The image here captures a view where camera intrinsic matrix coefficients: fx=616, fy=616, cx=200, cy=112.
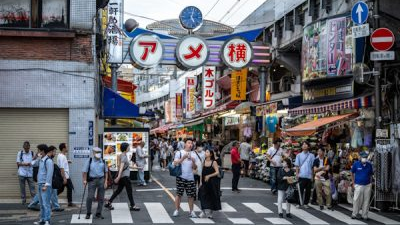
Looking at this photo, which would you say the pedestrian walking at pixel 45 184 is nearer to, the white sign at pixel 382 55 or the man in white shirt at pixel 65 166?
the man in white shirt at pixel 65 166

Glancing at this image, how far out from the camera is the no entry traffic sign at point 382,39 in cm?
1733

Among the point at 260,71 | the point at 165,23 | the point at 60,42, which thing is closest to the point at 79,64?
the point at 60,42

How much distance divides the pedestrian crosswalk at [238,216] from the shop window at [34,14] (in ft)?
18.7

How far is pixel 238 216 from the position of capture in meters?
15.7

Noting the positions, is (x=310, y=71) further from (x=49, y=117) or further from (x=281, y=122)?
(x=49, y=117)

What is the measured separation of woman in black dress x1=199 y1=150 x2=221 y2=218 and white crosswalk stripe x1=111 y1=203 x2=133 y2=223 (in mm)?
1859

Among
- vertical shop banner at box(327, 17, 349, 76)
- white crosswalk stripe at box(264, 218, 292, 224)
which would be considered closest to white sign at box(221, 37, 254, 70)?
vertical shop banner at box(327, 17, 349, 76)

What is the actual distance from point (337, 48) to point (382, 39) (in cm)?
437

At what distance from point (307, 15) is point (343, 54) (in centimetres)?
608

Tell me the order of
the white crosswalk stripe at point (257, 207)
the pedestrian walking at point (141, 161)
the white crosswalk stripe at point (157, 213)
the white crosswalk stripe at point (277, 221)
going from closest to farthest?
the white crosswalk stripe at point (157, 213) → the white crosswalk stripe at point (277, 221) → the white crosswalk stripe at point (257, 207) → the pedestrian walking at point (141, 161)

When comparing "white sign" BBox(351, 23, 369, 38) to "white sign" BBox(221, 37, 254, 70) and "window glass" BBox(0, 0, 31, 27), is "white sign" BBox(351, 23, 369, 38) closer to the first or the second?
"window glass" BBox(0, 0, 31, 27)

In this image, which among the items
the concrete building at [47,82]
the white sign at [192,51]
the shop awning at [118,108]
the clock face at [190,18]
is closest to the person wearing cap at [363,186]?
the concrete building at [47,82]

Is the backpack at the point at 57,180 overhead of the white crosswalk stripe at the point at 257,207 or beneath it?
overhead

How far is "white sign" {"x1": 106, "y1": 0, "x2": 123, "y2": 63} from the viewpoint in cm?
2722
